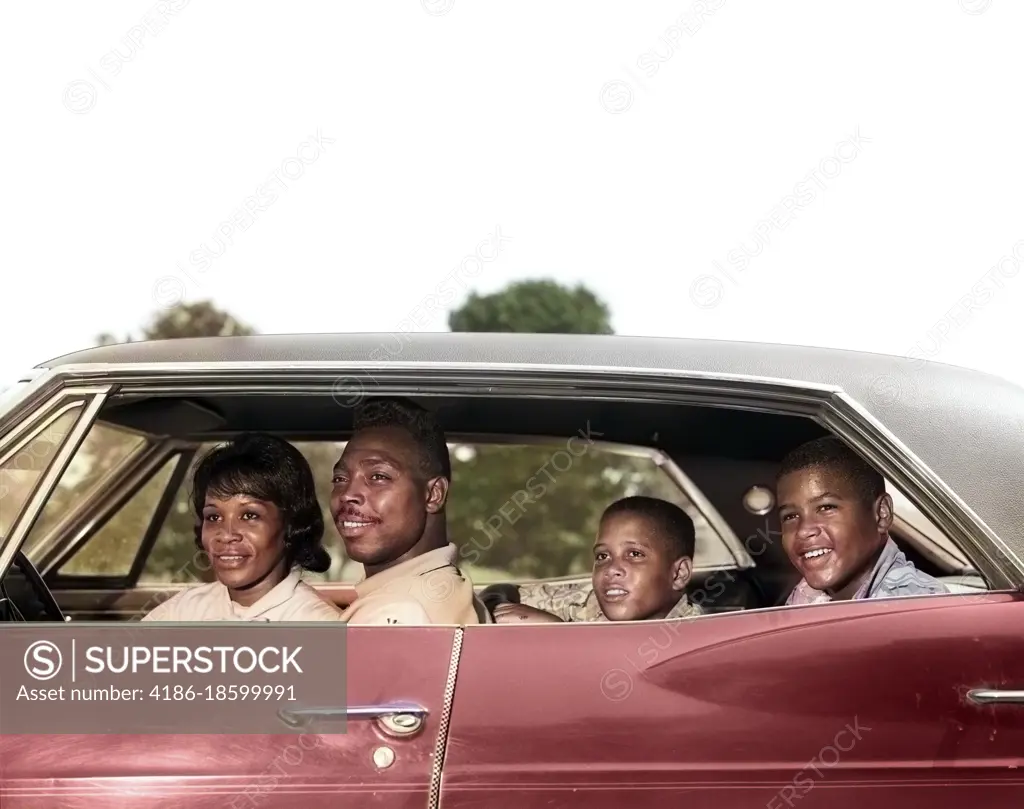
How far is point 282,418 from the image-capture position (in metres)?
3.78

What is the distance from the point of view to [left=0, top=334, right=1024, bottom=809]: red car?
2035 mm

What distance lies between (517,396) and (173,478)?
215 cm

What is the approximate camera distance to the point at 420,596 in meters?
2.68

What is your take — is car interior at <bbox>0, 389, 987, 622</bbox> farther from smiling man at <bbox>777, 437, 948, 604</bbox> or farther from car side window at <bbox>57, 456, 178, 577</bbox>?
smiling man at <bbox>777, 437, 948, 604</bbox>

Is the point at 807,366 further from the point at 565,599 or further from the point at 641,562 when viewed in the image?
the point at 565,599

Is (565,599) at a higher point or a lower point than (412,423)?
lower

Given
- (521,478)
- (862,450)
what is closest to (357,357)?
(862,450)

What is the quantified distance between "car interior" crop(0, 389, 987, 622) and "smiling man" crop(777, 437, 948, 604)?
2.22 feet

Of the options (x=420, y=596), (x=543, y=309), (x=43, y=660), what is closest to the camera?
(x=43, y=660)

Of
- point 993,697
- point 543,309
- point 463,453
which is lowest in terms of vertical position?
point 993,697

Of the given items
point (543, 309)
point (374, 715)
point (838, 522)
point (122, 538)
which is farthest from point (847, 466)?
point (543, 309)

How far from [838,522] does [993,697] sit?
72cm

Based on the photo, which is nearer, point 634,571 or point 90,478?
point 634,571

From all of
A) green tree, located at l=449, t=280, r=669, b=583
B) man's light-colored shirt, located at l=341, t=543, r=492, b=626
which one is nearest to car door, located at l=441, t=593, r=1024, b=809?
man's light-colored shirt, located at l=341, t=543, r=492, b=626
